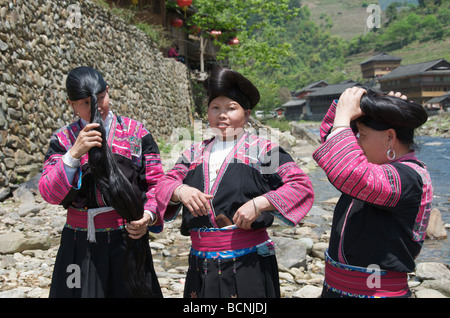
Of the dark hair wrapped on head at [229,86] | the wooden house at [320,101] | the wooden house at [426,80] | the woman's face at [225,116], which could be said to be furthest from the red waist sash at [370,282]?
the wooden house at [320,101]

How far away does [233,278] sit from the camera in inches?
80.0

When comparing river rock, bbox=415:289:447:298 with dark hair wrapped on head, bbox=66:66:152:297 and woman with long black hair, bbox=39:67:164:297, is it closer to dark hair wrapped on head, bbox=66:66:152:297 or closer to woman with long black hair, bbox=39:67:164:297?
woman with long black hair, bbox=39:67:164:297

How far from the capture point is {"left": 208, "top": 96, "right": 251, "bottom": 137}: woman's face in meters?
2.15

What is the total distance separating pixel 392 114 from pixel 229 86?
2.65 feet

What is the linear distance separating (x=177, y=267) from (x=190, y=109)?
12630mm

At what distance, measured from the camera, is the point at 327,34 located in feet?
357

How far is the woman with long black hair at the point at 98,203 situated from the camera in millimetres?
2082

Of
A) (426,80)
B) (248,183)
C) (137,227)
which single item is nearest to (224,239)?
(248,183)

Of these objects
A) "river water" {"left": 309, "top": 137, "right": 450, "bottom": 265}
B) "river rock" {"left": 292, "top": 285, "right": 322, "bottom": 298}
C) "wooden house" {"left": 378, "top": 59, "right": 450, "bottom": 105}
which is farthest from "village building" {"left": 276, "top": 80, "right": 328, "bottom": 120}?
"river rock" {"left": 292, "top": 285, "right": 322, "bottom": 298}

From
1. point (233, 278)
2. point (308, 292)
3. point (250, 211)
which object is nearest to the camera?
point (250, 211)

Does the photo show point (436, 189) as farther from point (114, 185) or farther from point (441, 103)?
point (441, 103)

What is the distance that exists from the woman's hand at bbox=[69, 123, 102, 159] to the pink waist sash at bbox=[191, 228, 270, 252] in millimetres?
666

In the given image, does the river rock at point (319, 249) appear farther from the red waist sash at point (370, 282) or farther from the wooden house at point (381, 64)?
the wooden house at point (381, 64)
